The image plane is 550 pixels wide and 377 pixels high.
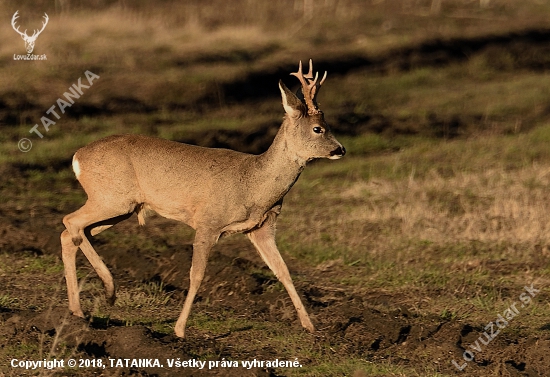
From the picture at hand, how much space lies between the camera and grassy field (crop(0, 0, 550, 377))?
7.39 meters

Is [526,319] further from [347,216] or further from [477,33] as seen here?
[477,33]

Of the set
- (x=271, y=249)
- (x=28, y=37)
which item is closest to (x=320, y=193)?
(x=271, y=249)

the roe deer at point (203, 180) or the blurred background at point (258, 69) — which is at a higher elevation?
the roe deer at point (203, 180)

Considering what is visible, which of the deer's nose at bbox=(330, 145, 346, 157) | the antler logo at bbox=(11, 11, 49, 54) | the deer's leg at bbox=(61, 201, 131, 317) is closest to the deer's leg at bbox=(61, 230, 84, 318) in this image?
the deer's leg at bbox=(61, 201, 131, 317)

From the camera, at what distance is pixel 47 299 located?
851cm

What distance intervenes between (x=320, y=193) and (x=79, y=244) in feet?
19.3

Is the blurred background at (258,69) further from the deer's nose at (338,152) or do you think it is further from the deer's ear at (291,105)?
the deer's nose at (338,152)

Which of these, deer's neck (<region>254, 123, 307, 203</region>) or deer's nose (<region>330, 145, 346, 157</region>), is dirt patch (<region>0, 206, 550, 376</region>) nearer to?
deer's neck (<region>254, 123, 307, 203</region>)

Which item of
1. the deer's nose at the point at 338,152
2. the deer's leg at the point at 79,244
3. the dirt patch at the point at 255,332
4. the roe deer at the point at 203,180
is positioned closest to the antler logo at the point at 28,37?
the dirt patch at the point at 255,332

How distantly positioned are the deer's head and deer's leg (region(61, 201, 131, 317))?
1.53 metres

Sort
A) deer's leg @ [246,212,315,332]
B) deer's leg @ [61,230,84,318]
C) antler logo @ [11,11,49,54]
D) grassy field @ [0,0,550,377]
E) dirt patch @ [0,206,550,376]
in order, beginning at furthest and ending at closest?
1. antler logo @ [11,11,49,54]
2. deer's leg @ [246,212,315,332]
3. deer's leg @ [61,230,84,318]
4. grassy field @ [0,0,550,377]
5. dirt patch @ [0,206,550,376]

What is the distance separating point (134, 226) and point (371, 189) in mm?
3509

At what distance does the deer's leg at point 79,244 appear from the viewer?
7.84 meters

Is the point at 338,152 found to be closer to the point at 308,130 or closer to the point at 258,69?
the point at 308,130
